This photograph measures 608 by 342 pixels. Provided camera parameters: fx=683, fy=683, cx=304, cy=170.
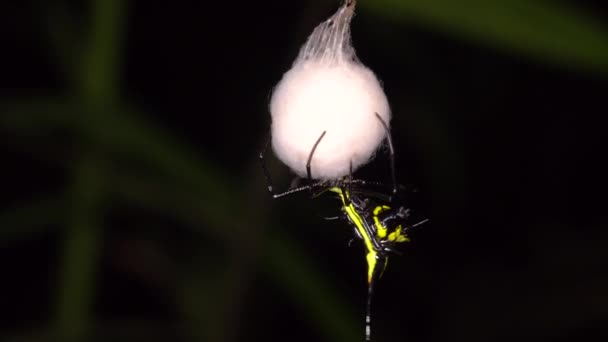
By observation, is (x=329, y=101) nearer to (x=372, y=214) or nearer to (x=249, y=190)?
(x=372, y=214)

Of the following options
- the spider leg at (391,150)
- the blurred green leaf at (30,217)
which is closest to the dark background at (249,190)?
the blurred green leaf at (30,217)

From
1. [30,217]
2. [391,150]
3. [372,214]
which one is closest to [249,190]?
[30,217]

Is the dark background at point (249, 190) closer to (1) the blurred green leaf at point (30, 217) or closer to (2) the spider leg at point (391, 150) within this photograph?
(1) the blurred green leaf at point (30, 217)

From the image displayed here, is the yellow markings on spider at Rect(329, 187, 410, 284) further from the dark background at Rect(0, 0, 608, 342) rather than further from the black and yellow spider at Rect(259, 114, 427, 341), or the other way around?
the dark background at Rect(0, 0, 608, 342)

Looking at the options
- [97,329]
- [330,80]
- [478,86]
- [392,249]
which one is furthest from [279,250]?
[478,86]

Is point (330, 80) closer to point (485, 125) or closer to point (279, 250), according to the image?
point (279, 250)

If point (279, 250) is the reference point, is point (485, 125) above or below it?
above
